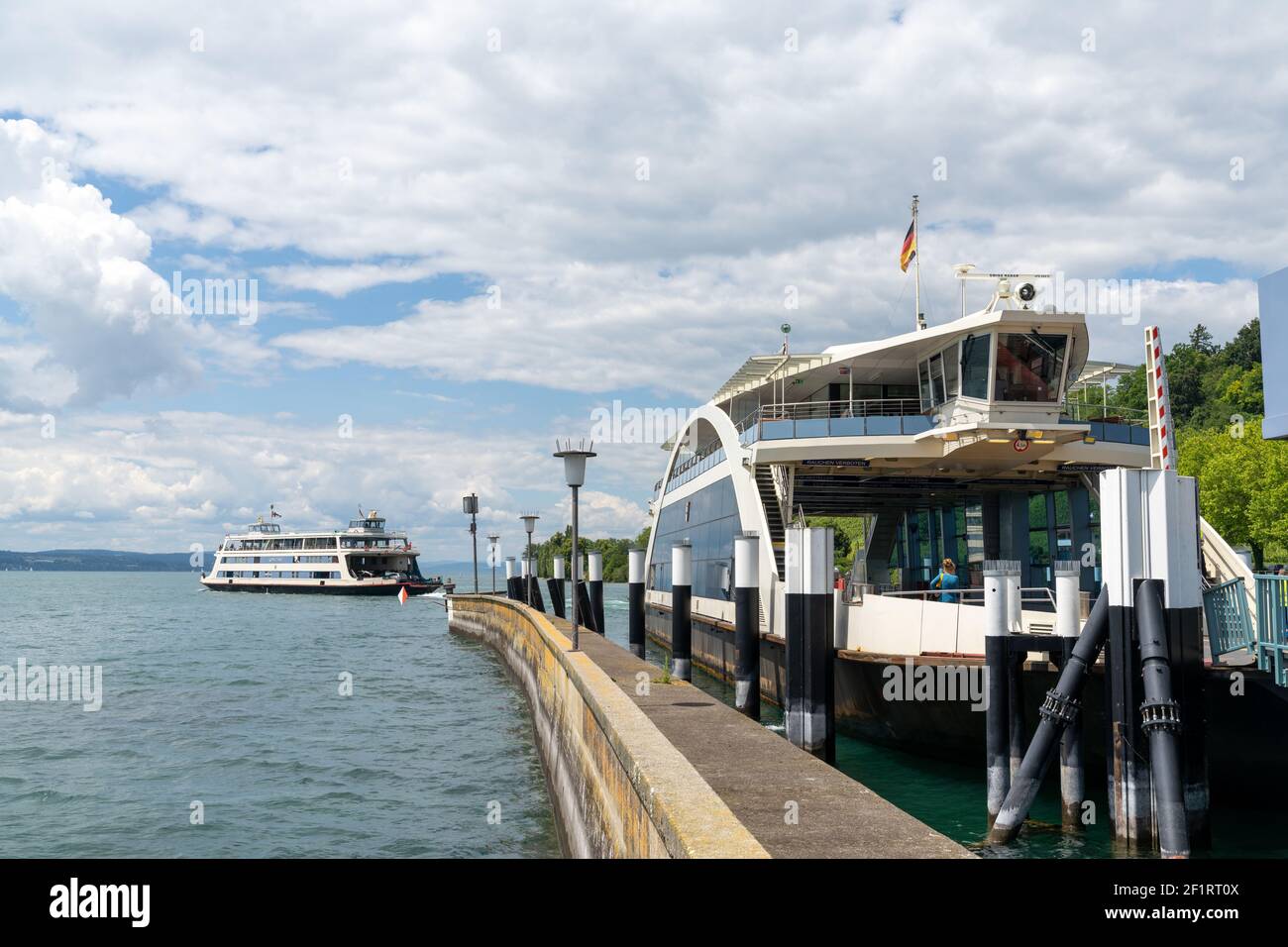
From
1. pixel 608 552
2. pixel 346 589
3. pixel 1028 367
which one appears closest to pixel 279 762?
pixel 1028 367

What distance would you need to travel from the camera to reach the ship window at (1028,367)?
1986 centimetres

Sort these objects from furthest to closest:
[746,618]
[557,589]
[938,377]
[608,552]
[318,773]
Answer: [608,552], [557,589], [938,377], [746,618], [318,773]

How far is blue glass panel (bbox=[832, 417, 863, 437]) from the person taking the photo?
21.1 meters

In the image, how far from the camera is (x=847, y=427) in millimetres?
21125

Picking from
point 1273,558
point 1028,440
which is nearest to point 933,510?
point 1028,440

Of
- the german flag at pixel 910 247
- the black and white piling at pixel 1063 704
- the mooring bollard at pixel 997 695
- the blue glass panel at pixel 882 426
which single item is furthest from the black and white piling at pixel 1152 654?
the german flag at pixel 910 247

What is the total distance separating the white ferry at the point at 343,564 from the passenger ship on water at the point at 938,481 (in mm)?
64486

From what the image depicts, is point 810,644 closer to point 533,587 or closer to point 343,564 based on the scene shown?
point 533,587

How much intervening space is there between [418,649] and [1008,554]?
2600cm

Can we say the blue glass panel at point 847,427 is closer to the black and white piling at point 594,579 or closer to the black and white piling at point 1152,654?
the black and white piling at point 1152,654

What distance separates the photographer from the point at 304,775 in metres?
17.8

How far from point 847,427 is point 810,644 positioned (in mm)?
6901

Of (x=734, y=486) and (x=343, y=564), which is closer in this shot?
(x=734, y=486)
